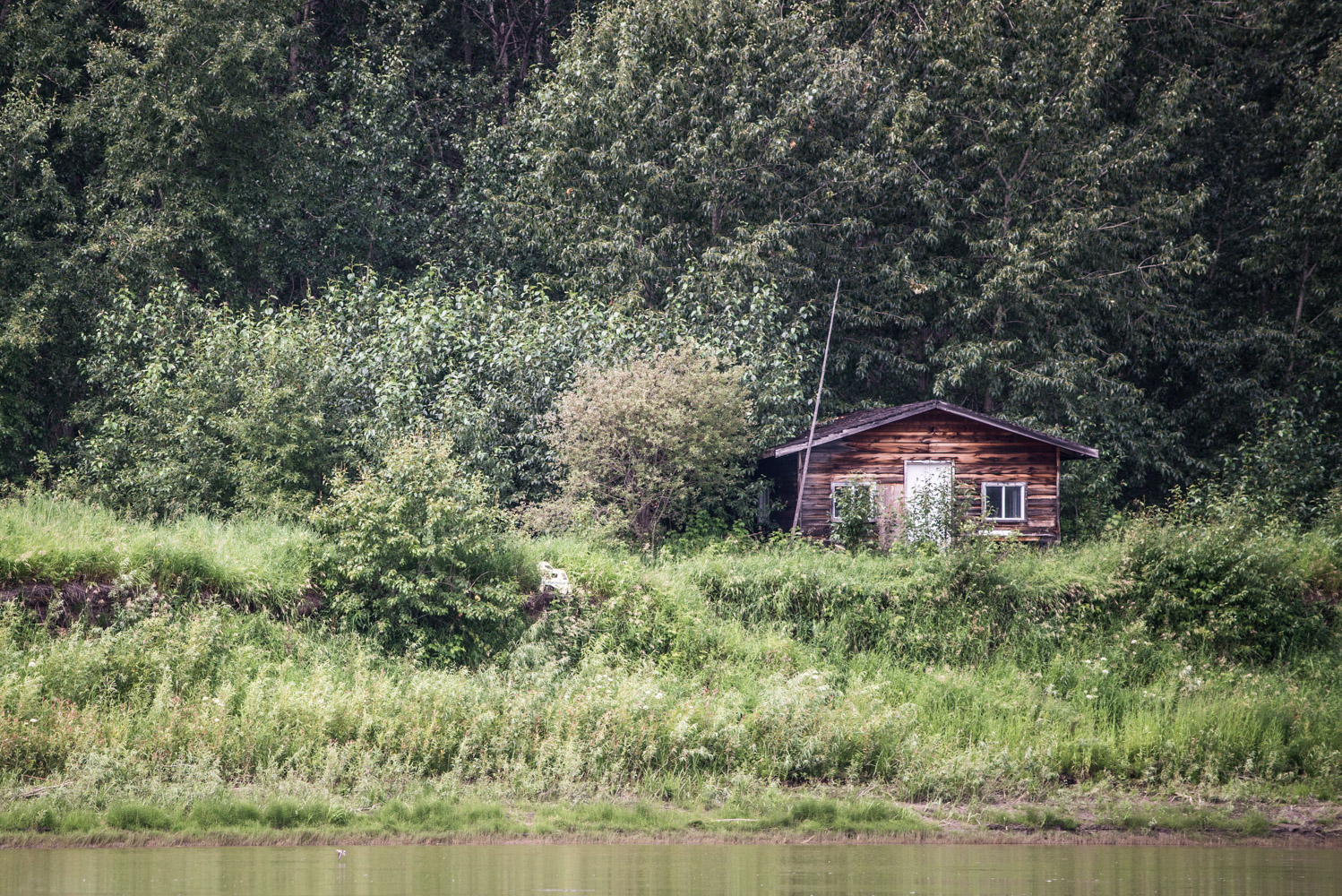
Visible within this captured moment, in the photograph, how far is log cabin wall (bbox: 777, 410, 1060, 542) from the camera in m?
24.6

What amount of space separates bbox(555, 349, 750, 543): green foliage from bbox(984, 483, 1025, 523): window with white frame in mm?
5181

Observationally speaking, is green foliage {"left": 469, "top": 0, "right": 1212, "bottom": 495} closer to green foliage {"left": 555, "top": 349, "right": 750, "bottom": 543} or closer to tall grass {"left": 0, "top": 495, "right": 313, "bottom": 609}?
green foliage {"left": 555, "top": 349, "right": 750, "bottom": 543}

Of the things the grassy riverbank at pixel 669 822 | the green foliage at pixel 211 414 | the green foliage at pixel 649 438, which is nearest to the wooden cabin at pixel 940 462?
the green foliage at pixel 649 438

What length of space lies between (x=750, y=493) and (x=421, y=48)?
19857 mm

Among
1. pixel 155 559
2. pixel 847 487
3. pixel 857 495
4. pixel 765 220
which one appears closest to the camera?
pixel 155 559

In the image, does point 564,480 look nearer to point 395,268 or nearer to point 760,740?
point 760,740

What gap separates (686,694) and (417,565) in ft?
14.6

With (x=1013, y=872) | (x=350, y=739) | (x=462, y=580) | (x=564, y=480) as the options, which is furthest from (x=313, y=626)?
(x=1013, y=872)

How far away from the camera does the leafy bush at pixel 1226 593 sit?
18.7 m

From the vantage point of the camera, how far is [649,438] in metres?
23.2

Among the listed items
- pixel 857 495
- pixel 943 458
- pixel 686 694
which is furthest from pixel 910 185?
pixel 686 694

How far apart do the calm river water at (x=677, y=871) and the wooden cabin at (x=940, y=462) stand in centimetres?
1257

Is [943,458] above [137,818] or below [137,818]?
above

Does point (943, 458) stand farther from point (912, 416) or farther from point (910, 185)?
point (910, 185)
